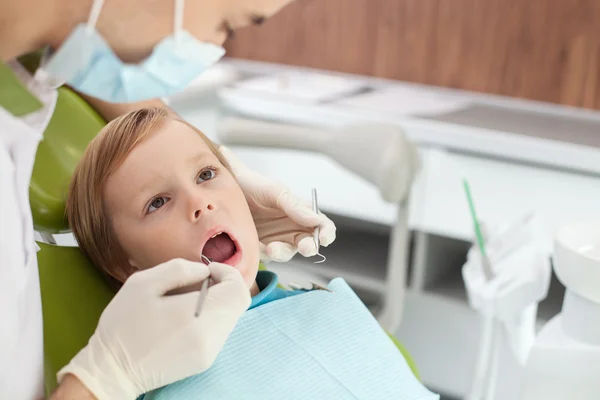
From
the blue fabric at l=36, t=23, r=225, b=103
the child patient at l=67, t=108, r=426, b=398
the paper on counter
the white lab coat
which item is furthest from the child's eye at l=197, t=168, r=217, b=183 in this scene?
the paper on counter

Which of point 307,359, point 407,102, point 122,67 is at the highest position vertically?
point 122,67

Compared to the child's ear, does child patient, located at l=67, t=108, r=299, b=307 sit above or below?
above

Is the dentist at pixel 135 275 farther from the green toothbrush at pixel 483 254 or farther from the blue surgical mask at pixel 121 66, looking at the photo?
the green toothbrush at pixel 483 254

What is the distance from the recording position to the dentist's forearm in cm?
69

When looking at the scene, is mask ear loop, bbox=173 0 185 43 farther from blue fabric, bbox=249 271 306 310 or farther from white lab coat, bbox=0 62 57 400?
blue fabric, bbox=249 271 306 310

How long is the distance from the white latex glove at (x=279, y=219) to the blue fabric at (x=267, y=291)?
40 mm

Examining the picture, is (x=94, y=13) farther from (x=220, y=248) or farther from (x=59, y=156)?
(x=59, y=156)

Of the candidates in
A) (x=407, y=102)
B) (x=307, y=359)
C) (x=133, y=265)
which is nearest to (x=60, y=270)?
(x=133, y=265)

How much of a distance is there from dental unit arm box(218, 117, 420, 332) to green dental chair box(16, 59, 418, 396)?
17.9 inches

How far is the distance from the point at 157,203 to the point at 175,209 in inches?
1.3

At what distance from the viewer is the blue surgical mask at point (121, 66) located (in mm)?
745

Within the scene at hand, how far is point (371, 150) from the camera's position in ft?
4.75

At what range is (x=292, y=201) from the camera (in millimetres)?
933

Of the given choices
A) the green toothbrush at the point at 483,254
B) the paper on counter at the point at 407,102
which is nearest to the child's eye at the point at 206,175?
the green toothbrush at the point at 483,254
